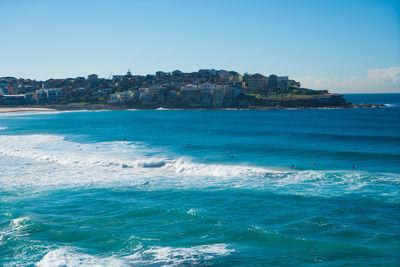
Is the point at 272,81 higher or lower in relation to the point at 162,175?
higher

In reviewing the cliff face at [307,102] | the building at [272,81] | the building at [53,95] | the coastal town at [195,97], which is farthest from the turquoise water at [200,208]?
the building at [272,81]

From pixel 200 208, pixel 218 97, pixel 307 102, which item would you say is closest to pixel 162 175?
pixel 200 208

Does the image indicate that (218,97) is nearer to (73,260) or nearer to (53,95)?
(53,95)

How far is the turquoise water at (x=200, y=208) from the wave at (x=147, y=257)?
42 mm

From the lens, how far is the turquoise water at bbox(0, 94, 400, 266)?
1445cm

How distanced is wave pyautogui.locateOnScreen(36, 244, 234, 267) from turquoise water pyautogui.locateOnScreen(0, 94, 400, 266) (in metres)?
0.04

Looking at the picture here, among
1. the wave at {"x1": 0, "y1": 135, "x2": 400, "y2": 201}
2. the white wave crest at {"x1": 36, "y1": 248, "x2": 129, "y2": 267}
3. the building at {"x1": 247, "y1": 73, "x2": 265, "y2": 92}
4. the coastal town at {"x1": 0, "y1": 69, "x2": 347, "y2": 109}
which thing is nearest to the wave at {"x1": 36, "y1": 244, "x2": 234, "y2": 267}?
the white wave crest at {"x1": 36, "y1": 248, "x2": 129, "y2": 267}

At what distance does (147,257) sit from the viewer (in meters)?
14.0

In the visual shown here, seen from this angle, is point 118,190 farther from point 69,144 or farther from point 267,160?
point 69,144

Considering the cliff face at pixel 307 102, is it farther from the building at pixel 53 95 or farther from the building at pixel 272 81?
the building at pixel 53 95

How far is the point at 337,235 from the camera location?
16109 millimetres

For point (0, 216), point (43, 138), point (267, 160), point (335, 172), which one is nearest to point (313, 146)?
point (267, 160)

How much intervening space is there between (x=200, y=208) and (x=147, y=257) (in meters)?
6.12

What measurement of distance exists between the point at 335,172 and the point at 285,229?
1314 centimetres
